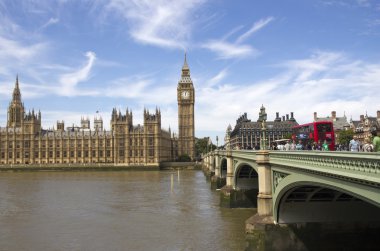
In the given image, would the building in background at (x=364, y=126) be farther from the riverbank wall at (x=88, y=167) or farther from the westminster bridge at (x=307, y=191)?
the riverbank wall at (x=88, y=167)

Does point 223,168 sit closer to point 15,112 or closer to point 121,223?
point 121,223

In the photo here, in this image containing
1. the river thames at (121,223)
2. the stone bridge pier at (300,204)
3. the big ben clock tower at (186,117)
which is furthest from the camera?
the big ben clock tower at (186,117)

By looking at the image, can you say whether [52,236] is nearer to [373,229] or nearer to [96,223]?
[96,223]

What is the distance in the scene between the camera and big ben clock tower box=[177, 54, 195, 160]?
139250 millimetres

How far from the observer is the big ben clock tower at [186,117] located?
5482 inches

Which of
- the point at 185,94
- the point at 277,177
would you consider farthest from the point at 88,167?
the point at 277,177

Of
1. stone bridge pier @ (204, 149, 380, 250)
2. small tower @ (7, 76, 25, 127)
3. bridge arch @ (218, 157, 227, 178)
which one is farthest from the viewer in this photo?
small tower @ (7, 76, 25, 127)

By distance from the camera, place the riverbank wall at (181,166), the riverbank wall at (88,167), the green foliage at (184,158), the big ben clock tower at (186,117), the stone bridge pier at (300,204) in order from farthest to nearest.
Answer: the big ben clock tower at (186,117) → the green foliage at (184,158) → the riverbank wall at (181,166) → the riverbank wall at (88,167) → the stone bridge pier at (300,204)

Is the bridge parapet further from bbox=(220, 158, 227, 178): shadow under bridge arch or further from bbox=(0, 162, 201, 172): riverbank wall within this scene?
bbox=(0, 162, 201, 172): riverbank wall

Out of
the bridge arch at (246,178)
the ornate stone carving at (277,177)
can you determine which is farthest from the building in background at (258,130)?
the ornate stone carving at (277,177)

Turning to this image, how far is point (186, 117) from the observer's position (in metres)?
142

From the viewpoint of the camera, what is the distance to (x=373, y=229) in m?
20.8

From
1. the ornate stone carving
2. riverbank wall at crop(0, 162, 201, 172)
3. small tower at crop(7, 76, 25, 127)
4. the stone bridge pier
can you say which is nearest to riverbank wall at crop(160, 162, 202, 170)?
riverbank wall at crop(0, 162, 201, 172)

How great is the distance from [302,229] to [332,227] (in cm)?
136
